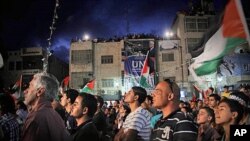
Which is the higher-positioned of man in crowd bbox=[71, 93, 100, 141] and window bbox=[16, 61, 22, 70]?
window bbox=[16, 61, 22, 70]

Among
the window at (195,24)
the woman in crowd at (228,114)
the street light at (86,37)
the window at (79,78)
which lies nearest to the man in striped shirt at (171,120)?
the woman in crowd at (228,114)

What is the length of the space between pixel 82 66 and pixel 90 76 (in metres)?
1.74

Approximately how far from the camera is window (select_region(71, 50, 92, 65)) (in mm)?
40500

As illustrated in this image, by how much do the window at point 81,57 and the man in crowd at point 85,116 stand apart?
3591cm

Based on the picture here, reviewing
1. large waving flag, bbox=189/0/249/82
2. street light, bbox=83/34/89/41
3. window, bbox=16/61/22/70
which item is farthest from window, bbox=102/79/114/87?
large waving flag, bbox=189/0/249/82

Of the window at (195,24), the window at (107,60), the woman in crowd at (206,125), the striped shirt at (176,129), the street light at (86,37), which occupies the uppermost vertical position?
the window at (195,24)

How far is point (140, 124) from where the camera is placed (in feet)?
15.5

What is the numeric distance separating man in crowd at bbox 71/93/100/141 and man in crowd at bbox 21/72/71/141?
1.48ft

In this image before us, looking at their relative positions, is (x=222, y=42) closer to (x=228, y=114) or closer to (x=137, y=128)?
(x=228, y=114)

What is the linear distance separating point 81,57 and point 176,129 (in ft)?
123

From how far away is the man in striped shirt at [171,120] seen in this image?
371 centimetres

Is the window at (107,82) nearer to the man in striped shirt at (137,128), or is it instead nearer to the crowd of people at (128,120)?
the crowd of people at (128,120)

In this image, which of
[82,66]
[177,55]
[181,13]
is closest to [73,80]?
[82,66]

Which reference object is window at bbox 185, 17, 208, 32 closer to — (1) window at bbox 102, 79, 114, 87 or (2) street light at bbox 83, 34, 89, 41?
(1) window at bbox 102, 79, 114, 87
